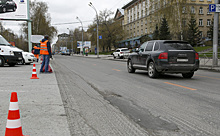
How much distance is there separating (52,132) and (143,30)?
66.2m

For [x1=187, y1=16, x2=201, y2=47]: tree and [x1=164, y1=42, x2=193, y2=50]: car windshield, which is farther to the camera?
[x1=187, y1=16, x2=201, y2=47]: tree

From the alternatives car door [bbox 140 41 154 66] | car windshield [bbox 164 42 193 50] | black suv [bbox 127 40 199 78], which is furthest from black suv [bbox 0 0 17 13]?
car windshield [bbox 164 42 193 50]

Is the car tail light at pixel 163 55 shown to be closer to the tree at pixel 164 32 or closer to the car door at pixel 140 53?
the car door at pixel 140 53

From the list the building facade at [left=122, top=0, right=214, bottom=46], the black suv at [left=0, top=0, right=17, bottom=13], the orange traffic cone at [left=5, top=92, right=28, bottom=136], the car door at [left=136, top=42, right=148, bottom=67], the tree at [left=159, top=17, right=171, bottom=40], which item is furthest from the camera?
the tree at [left=159, top=17, right=171, bottom=40]

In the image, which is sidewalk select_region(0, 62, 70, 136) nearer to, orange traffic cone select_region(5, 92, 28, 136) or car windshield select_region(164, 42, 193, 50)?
orange traffic cone select_region(5, 92, 28, 136)

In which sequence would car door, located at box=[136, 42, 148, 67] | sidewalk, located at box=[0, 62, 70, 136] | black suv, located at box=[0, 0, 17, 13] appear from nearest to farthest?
sidewalk, located at box=[0, 62, 70, 136], car door, located at box=[136, 42, 148, 67], black suv, located at box=[0, 0, 17, 13]

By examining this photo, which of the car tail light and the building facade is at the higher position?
the building facade

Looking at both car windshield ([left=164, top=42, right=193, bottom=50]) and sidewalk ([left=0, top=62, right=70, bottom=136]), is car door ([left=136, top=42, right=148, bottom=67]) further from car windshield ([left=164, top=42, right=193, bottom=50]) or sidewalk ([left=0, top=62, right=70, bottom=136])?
sidewalk ([left=0, top=62, right=70, bottom=136])

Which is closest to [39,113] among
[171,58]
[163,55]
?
[163,55]

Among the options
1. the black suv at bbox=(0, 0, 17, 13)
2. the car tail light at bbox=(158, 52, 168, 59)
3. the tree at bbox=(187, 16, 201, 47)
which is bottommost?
the car tail light at bbox=(158, 52, 168, 59)

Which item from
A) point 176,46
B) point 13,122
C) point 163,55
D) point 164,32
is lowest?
point 13,122

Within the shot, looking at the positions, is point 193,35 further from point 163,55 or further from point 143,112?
point 143,112

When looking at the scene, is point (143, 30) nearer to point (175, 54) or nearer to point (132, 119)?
point (175, 54)

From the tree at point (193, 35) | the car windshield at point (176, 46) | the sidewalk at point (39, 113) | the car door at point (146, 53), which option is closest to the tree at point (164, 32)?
the tree at point (193, 35)
